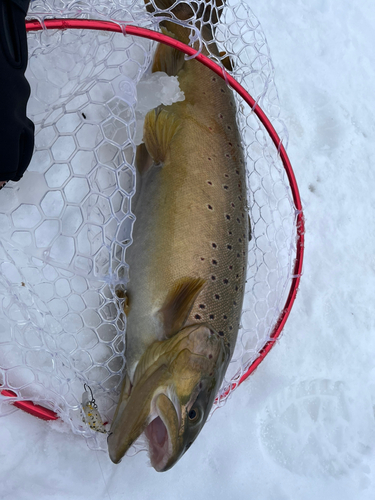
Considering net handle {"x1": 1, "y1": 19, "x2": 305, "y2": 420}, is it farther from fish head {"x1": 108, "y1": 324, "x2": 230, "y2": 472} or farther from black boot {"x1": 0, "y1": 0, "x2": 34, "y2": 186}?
fish head {"x1": 108, "y1": 324, "x2": 230, "y2": 472}

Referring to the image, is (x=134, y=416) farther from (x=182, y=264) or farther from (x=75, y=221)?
(x=75, y=221)

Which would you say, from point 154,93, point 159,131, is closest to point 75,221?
point 159,131

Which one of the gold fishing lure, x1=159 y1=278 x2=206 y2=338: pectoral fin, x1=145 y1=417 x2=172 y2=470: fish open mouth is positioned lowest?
the gold fishing lure

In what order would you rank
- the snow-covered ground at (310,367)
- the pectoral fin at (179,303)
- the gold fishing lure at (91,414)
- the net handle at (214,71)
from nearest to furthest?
the net handle at (214,71)
the pectoral fin at (179,303)
the gold fishing lure at (91,414)
the snow-covered ground at (310,367)

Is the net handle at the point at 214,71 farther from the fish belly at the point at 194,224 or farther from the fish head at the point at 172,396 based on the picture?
the fish head at the point at 172,396

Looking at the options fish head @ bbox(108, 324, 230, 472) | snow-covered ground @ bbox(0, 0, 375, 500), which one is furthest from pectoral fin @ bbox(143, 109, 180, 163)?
snow-covered ground @ bbox(0, 0, 375, 500)

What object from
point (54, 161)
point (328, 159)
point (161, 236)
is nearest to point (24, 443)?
point (161, 236)

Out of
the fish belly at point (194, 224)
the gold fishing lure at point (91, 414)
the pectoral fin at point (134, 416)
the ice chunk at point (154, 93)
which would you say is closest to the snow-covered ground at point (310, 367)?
the gold fishing lure at point (91, 414)
